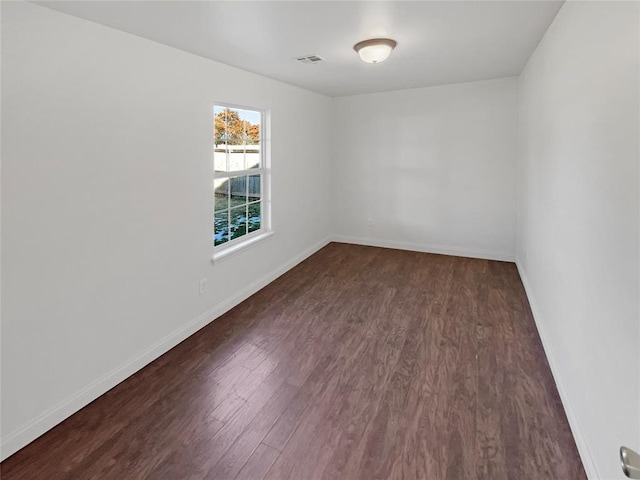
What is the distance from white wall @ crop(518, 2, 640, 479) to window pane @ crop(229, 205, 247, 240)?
9.24 ft

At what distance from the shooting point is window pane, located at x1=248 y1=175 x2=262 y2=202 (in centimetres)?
397

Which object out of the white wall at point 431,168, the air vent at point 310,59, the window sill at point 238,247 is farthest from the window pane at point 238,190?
the white wall at point 431,168

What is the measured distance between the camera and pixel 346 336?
3.03 m

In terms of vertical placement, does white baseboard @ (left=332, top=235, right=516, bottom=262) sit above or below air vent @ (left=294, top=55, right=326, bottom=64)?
below

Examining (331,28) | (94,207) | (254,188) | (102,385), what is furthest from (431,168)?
(102,385)

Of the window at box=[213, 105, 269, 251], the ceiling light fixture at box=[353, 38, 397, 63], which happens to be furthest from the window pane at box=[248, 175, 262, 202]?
the ceiling light fixture at box=[353, 38, 397, 63]

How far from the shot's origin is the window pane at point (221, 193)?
11.2 ft

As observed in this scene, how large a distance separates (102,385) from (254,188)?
239cm

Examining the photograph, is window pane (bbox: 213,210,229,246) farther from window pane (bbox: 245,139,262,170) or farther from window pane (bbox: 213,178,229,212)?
window pane (bbox: 245,139,262,170)

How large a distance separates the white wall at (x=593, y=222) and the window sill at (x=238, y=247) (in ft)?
8.88

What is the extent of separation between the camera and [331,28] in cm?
237

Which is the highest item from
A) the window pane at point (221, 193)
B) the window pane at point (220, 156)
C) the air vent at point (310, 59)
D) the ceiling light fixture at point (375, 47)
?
the air vent at point (310, 59)

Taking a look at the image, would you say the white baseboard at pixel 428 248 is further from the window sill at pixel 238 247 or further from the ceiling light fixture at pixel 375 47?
the ceiling light fixture at pixel 375 47

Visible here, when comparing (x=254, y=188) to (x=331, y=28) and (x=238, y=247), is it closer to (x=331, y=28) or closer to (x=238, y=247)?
(x=238, y=247)
